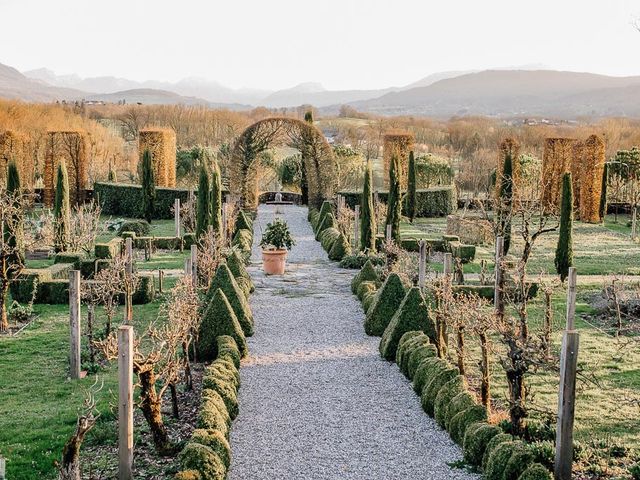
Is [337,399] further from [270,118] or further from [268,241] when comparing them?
[270,118]

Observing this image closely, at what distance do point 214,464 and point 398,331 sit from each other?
6.22m

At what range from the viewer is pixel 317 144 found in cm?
3409

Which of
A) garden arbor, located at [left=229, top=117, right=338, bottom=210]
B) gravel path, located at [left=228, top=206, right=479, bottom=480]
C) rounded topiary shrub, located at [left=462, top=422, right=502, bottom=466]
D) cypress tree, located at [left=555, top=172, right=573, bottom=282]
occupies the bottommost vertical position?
gravel path, located at [left=228, top=206, right=479, bottom=480]

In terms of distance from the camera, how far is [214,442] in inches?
338

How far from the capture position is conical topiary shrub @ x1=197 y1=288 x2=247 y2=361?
1330cm

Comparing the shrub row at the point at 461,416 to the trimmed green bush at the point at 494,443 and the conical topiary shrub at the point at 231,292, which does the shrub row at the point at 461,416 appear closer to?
the trimmed green bush at the point at 494,443

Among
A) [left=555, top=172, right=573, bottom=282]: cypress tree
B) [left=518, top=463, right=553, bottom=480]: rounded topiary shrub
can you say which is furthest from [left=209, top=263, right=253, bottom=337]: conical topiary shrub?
[left=555, top=172, right=573, bottom=282]: cypress tree

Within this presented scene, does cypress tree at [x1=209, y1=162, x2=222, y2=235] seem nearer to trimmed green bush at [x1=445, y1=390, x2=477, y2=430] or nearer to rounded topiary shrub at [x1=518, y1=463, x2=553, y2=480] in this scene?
trimmed green bush at [x1=445, y1=390, x2=477, y2=430]

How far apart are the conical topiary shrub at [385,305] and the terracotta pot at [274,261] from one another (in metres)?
6.62

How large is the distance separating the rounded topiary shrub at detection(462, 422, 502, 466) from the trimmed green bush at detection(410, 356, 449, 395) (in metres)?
2.01

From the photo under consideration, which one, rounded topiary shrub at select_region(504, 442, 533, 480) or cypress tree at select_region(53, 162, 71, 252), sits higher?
cypress tree at select_region(53, 162, 71, 252)

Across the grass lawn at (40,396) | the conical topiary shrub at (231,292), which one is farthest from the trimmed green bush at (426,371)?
the grass lawn at (40,396)

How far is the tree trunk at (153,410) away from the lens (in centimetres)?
886

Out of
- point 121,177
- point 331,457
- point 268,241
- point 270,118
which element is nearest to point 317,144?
point 270,118
